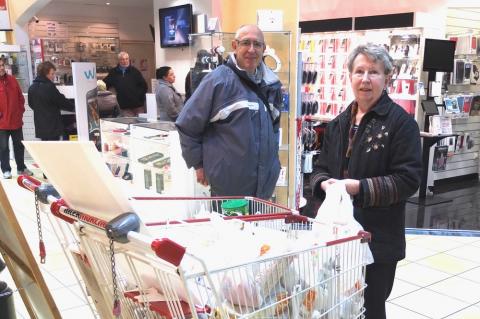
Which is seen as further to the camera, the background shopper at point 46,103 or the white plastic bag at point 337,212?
the background shopper at point 46,103

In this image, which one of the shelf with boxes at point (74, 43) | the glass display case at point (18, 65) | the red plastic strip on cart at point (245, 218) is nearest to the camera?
the red plastic strip on cart at point (245, 218)

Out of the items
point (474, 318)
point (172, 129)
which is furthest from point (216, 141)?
point (172, 129)

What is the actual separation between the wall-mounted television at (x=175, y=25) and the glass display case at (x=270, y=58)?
11.9 feet

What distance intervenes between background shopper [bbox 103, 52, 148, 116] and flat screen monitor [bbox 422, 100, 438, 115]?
454 cm

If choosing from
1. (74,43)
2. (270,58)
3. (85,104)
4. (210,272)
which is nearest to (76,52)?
(74,43)

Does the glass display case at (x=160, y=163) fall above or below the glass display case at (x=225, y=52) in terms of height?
below

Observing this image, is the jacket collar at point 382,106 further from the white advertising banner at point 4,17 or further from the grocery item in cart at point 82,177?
the white advertising banner at point 4,17

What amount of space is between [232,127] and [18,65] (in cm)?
855

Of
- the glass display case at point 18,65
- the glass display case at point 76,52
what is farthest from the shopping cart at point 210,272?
the glass display case at point 76,52

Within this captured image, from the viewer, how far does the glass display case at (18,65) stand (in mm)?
9484

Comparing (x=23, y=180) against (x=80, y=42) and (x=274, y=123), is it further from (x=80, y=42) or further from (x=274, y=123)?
(x=80, y=42)

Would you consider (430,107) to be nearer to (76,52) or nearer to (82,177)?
(82,177)

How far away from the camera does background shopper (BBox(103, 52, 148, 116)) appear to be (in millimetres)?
7891

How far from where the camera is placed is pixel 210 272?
1050 mm
